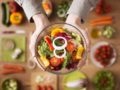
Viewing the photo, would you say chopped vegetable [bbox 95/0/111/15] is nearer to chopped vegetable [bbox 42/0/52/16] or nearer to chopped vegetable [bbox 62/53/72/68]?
chopped vegetable [bbox 42/0/52/16]

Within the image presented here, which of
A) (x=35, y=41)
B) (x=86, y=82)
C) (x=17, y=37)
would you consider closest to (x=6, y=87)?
(x=17, y=37)

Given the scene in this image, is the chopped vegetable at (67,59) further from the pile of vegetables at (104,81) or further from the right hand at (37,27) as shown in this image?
the pile of vegetables at (104,81)

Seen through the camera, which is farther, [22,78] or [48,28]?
[22,78]

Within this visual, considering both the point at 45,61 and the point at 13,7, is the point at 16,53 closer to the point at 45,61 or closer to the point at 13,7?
the point at 13,7

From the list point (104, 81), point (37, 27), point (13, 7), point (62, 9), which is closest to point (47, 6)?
point (62, 9)

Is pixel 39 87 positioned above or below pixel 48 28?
below

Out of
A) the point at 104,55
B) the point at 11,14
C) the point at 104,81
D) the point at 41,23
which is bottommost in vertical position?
the point at 104,81

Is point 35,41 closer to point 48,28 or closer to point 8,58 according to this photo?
point 48,28

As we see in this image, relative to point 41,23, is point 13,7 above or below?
above

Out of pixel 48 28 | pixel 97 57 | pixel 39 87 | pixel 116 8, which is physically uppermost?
pixel 116 8
